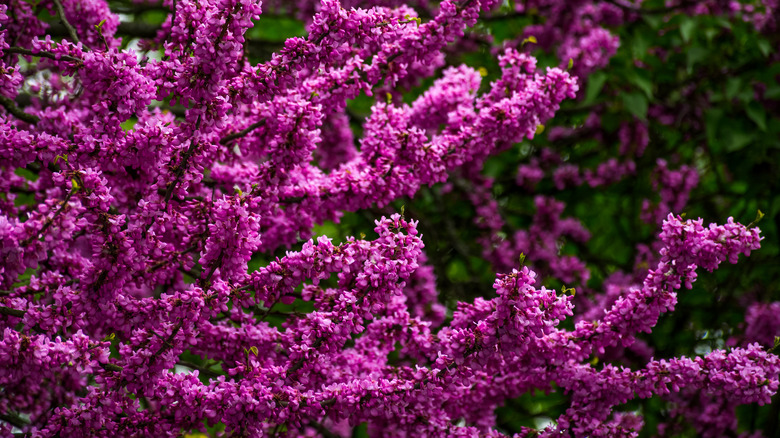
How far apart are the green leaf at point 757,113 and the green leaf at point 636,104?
667 millimetres

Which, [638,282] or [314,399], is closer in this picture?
[314,399]

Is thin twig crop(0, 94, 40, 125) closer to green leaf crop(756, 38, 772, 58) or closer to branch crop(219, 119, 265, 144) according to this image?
branch crop(219, 119, 265, 144)

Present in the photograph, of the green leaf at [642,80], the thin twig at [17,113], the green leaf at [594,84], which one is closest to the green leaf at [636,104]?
the green leaf at [642,80]

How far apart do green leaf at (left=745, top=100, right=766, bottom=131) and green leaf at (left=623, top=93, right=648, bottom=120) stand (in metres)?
0.67

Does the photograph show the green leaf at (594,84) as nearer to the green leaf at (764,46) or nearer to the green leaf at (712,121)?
the green leaf at (712,121)

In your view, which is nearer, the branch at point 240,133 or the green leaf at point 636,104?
the branch at point 240,133

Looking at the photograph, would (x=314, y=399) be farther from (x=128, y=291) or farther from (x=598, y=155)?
(x=598, y=155)

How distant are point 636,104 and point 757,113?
2.56ft

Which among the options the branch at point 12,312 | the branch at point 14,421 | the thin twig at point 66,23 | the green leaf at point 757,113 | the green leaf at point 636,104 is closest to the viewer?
the branch at point 12,312

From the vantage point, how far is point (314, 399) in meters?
2.78

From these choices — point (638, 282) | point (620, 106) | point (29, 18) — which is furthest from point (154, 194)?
point (620, 106)

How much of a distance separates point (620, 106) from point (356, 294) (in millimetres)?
3908

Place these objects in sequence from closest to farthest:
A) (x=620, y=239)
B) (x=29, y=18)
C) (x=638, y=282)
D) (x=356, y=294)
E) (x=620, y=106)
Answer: (x=356, y=294)
(x=29, y=18)
(x=638, y=282)
(x=620, y=106)
(x=620, y=239)

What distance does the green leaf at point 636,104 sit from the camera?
17.9 ft
